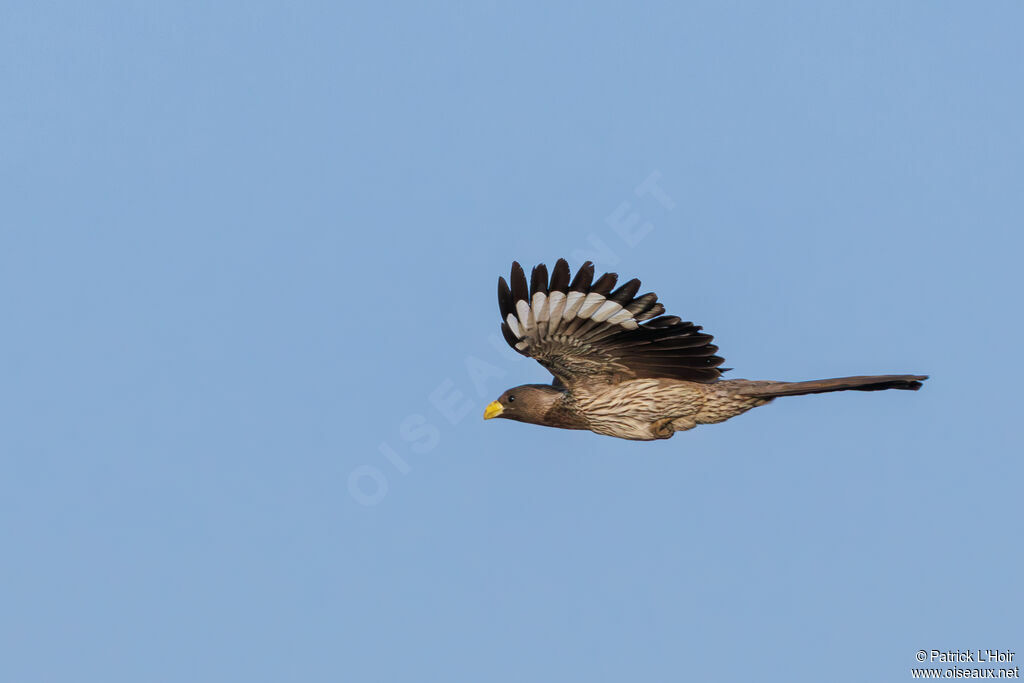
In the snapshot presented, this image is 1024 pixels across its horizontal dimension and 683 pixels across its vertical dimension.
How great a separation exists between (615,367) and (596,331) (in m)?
0.74

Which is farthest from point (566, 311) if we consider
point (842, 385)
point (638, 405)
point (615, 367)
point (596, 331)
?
point (842, 385)

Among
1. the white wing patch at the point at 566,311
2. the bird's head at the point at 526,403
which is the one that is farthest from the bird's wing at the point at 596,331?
the bird's head at the point at 526,403

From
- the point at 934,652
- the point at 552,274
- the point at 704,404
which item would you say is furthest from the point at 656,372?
the point at 934,652

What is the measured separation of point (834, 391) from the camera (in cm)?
1161

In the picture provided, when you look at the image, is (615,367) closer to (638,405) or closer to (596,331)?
(638,405)

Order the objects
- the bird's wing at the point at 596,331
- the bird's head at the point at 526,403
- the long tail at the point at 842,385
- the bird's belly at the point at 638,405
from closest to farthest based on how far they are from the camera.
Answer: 1. the bird's wing at the point at 596,331
2. the long tail at the point at 842,385
3. the bird's belly at the point at 638,405
4. the bird's head at the point at 526,403

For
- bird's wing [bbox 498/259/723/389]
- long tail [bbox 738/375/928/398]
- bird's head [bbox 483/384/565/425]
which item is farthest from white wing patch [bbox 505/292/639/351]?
long tail [bbox 738/375/928/398]

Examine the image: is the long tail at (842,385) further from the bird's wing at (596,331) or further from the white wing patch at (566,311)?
the white wing patch at (566,311)

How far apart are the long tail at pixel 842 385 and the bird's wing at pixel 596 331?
594 millimetres

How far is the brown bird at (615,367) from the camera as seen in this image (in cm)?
1120

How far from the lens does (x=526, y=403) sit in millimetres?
12680

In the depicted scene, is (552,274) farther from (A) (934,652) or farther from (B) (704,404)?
(A) (934,652)

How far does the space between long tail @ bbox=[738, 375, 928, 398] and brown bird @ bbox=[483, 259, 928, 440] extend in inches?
0.4

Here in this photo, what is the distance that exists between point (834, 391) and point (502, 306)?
140 inches
